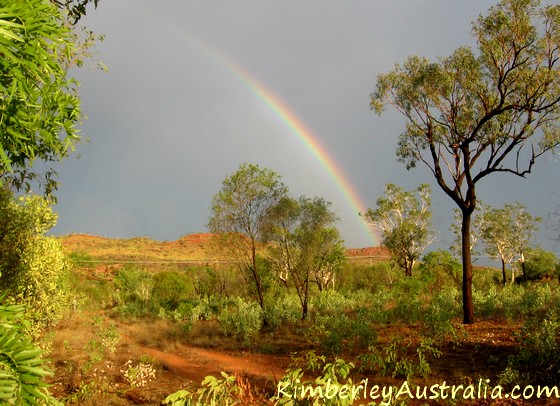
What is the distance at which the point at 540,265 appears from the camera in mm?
53969

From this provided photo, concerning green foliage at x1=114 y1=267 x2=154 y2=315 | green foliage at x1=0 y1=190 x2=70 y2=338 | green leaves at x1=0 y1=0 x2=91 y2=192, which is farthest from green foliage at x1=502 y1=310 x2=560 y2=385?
green foliage at x1=114 y1=267 x2=154 y2=315

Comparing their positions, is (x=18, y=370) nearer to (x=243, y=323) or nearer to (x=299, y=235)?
(x=243, y=323)

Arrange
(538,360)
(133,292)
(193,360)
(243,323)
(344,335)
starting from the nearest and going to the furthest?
(538,360)
(344,335)
(193,360)
(243,323)
(133,292)

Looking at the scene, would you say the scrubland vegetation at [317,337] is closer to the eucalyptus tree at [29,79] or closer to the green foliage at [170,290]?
the green foliage at [170,290]

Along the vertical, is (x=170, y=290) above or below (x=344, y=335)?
above

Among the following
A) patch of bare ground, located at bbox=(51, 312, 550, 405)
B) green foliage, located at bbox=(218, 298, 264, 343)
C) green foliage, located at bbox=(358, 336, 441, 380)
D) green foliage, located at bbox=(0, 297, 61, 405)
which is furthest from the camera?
green foliage, located at bbox=(218, 298, 264, 343)

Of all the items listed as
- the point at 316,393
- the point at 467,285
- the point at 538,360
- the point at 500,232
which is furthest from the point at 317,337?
the point at 500,232

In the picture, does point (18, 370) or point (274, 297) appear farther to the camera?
point (274, 297)

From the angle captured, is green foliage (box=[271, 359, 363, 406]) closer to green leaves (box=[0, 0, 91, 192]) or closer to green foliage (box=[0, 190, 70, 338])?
green leaves (box=[0, 0, 91, 192])

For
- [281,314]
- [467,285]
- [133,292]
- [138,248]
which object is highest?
[138,248]

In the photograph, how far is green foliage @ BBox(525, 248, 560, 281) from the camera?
175ft

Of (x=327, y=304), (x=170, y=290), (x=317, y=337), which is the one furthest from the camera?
(x=170, y=290)

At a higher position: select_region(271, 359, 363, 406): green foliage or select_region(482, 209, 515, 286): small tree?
select_region(482, 209, 515, 286): small tree

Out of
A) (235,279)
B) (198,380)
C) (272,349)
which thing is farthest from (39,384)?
(235,279)
